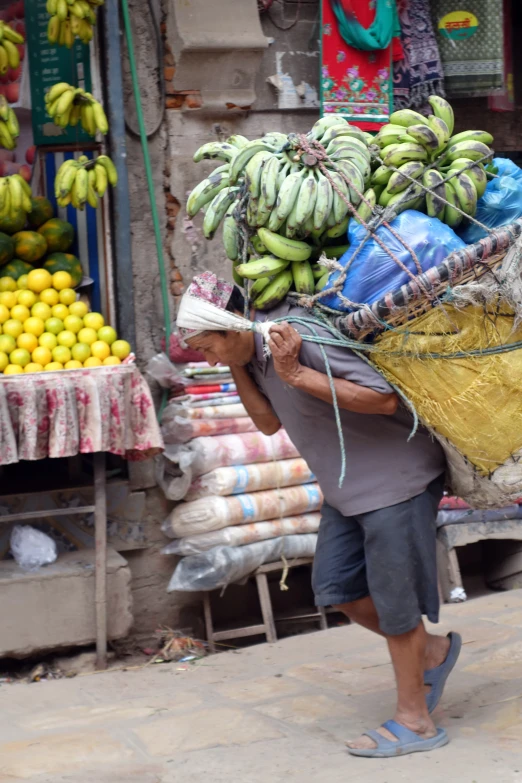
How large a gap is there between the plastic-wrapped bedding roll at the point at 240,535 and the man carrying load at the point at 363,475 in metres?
1.44

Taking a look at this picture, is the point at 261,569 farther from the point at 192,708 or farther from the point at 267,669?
the point at 192,708

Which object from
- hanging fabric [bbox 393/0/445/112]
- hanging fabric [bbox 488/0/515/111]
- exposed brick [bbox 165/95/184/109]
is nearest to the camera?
exposed brick [bbox 165/95/184/109]

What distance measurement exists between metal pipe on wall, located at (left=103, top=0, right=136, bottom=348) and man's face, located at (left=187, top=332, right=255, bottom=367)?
169 centimetres

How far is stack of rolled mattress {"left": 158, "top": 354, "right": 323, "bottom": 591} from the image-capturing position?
464cm

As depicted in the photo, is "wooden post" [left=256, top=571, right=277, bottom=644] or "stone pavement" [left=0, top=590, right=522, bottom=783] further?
"wooden post" [left=256, top=571, right=277, bottom=644]

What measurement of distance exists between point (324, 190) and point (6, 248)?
1.95 m

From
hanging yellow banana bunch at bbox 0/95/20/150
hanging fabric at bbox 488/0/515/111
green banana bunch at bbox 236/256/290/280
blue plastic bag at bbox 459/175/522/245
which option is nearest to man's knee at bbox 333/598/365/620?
green banana bunch at bbox 236/256/290/280

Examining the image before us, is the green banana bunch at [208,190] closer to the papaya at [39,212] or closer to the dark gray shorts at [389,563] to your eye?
the dark gray shorts at [389,563]

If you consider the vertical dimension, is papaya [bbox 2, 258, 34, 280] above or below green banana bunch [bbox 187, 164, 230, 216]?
below

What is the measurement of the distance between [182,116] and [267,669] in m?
2.69

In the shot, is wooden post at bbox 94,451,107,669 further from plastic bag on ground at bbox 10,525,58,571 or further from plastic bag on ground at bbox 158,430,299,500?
plastic bag on ground at bbox 158,430,299,500

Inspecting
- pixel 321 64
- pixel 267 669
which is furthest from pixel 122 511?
pixel 321 64

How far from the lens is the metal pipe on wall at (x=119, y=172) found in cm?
462

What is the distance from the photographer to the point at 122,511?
15.9 feet
